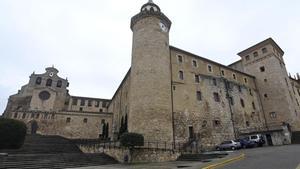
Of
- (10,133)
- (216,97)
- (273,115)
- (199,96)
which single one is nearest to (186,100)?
(199,96)

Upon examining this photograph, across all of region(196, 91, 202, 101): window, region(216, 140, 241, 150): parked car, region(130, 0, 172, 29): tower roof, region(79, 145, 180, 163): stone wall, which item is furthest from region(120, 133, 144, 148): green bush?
region(130, 0, 172, 29): tower roof

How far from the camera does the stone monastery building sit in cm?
2076

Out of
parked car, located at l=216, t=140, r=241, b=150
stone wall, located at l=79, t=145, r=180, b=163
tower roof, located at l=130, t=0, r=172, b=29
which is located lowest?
stone wall, located at l=79, t=145, r=180, b=163

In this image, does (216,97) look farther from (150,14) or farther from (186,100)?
(150,14)

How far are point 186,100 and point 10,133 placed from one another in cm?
1829

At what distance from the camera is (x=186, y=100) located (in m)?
23.4

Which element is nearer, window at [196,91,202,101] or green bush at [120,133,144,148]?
green bush at [120,133,144,148]

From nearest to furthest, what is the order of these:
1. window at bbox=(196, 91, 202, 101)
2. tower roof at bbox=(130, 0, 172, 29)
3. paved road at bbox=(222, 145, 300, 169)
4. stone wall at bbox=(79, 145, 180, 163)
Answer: paved road at bbox=(222, 145, 300, 169) → stone wall at bbox=(79, 145, 180, 163) → tower roof at bbox=(130, 0, 172, 29) → window at bbox=(196, 91, 202, 101)

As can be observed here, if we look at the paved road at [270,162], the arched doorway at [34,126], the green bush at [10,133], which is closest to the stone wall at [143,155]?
the paved road at [270,162]

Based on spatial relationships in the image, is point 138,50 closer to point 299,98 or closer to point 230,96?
point 230,96

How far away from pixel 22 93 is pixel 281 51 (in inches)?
2357

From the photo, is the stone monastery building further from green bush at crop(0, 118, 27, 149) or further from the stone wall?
green bush at crop(0, 118, 27, 149)

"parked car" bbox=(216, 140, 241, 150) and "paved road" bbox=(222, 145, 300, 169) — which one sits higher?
"parked car" bbox=(216, 140, 241, 150)

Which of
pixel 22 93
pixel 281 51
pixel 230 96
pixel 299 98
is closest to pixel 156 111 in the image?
pixel 230 96
